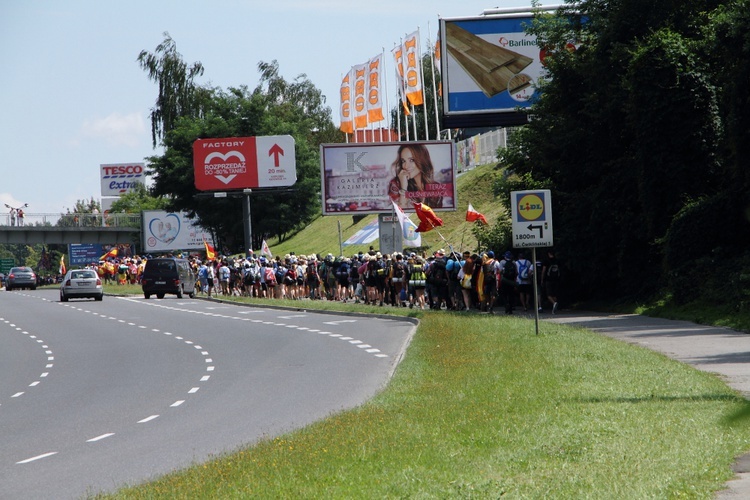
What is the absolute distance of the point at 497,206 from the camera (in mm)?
59281

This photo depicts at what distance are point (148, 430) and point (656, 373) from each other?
19.0 feet

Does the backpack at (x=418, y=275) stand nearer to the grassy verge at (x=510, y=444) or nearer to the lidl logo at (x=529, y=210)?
the lidl logo at (x=529, y=210)

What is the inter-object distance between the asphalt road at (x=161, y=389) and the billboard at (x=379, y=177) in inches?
635

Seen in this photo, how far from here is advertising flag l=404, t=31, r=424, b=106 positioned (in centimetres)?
5841

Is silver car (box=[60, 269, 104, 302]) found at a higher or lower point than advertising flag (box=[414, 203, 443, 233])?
lower

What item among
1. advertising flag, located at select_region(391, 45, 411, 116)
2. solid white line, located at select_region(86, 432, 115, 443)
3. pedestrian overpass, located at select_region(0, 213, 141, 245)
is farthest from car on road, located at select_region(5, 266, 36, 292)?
solid white line, located at select_region(86, 432, 115, 443)

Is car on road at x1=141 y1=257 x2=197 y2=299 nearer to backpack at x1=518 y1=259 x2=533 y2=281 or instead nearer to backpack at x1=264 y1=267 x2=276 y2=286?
backpack at x1=264 y1=267 x2=276 y2=286

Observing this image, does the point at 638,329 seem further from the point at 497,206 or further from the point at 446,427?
the point at 497,206

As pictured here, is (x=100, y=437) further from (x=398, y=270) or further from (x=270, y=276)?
(x=270, y=276)

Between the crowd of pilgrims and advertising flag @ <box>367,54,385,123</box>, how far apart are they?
34.8 feet

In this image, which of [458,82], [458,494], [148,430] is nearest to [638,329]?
[148,430]

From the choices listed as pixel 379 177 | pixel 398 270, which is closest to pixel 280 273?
pixel 379 177

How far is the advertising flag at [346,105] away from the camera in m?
64.9

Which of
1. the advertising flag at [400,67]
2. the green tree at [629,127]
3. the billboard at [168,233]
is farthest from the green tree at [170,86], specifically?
the green tree at [629,127]
